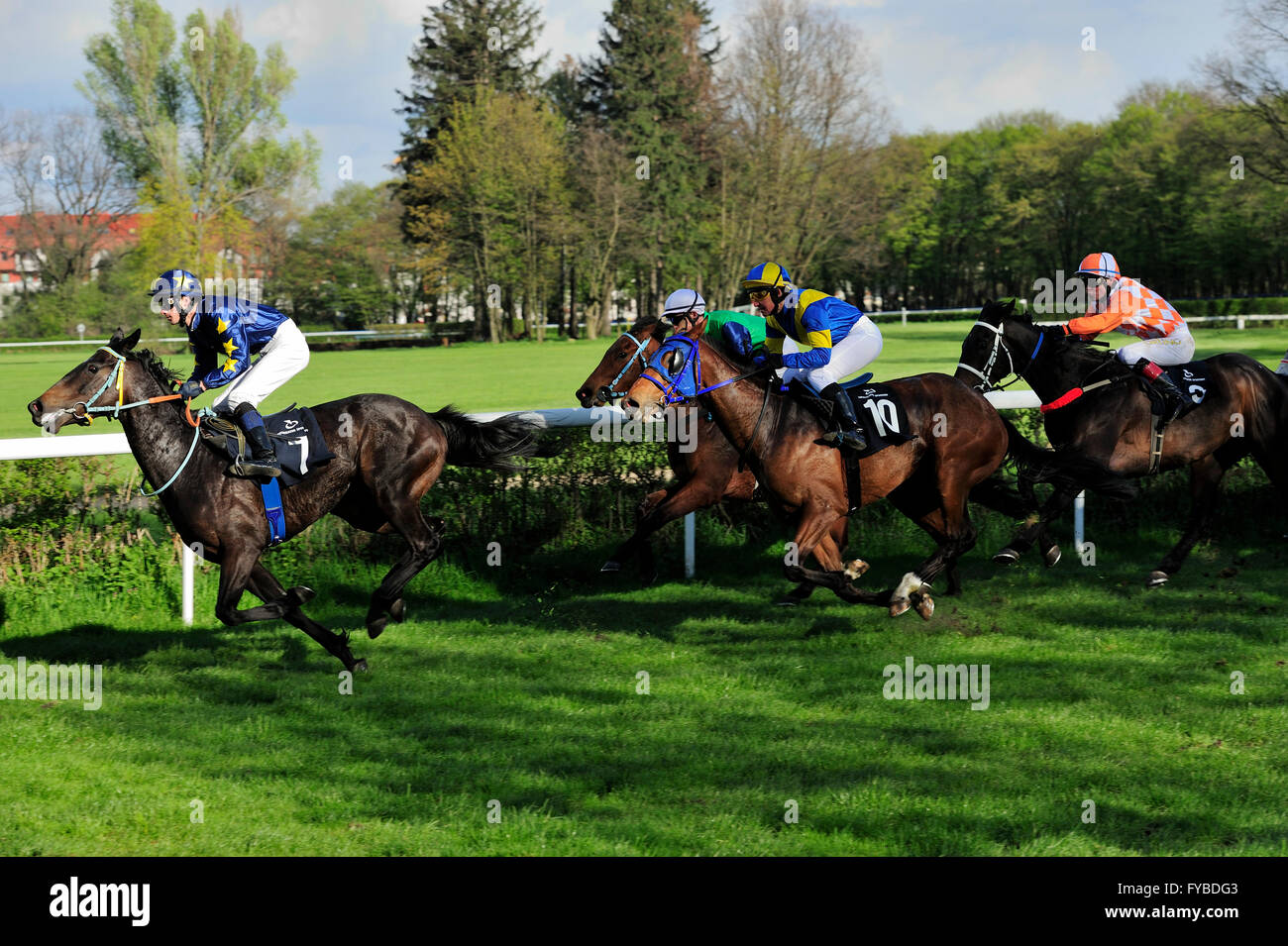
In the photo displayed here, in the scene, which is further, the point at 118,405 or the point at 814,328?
the point at 814,328

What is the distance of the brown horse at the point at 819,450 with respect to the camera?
538 cm

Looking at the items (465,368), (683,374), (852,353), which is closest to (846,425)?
(852,353)

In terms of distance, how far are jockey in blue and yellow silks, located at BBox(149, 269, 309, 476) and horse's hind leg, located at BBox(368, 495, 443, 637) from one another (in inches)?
25.9

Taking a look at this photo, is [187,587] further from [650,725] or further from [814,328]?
[814,328]

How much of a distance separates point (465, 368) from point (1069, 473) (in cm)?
2041

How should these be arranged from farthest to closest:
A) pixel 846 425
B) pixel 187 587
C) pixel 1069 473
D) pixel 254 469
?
pixel 1069 473, pixel 187 587, pixel 846 425, pixel 254 469

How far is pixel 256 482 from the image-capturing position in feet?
16.8

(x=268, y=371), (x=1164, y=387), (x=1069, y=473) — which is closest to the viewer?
(x=268, y=371)

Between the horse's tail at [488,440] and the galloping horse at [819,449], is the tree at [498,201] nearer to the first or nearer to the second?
the horse's tail at [488,440]

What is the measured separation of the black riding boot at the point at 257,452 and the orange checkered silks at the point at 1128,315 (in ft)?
14.4

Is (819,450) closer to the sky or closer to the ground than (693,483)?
closer to the sky

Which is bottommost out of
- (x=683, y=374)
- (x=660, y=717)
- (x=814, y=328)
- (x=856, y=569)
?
(x=660, y=717)
